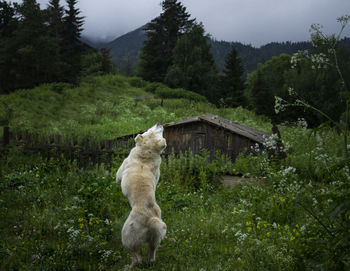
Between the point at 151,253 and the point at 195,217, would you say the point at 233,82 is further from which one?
the point at 151,253

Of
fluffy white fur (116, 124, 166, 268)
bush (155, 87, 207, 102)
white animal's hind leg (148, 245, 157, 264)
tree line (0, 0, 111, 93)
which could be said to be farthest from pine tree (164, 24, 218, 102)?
white animal's hind leg (148, 245, 157, 264)

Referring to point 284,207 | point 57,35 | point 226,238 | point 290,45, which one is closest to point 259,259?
point 226,238

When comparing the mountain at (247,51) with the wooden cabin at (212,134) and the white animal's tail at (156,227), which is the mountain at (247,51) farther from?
the white animal's tail at (156,227)

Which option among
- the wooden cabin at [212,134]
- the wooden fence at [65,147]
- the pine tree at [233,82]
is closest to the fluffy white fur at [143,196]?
the wooden fence at [65,147]

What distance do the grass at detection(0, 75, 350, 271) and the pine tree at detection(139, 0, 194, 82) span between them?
3451cm

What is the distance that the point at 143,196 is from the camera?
389 centimetres

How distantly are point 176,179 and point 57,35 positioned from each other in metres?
32.2

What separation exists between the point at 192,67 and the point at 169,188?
33.1 metres

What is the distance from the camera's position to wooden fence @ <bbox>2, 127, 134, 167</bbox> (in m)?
10.7

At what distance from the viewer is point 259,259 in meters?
3.78

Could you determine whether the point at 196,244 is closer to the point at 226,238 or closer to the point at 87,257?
the point at 226,238

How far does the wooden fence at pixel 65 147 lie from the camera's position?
35.2 ft

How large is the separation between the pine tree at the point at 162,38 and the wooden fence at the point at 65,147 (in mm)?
32823

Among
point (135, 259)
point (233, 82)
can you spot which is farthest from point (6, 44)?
point (233, 82)
